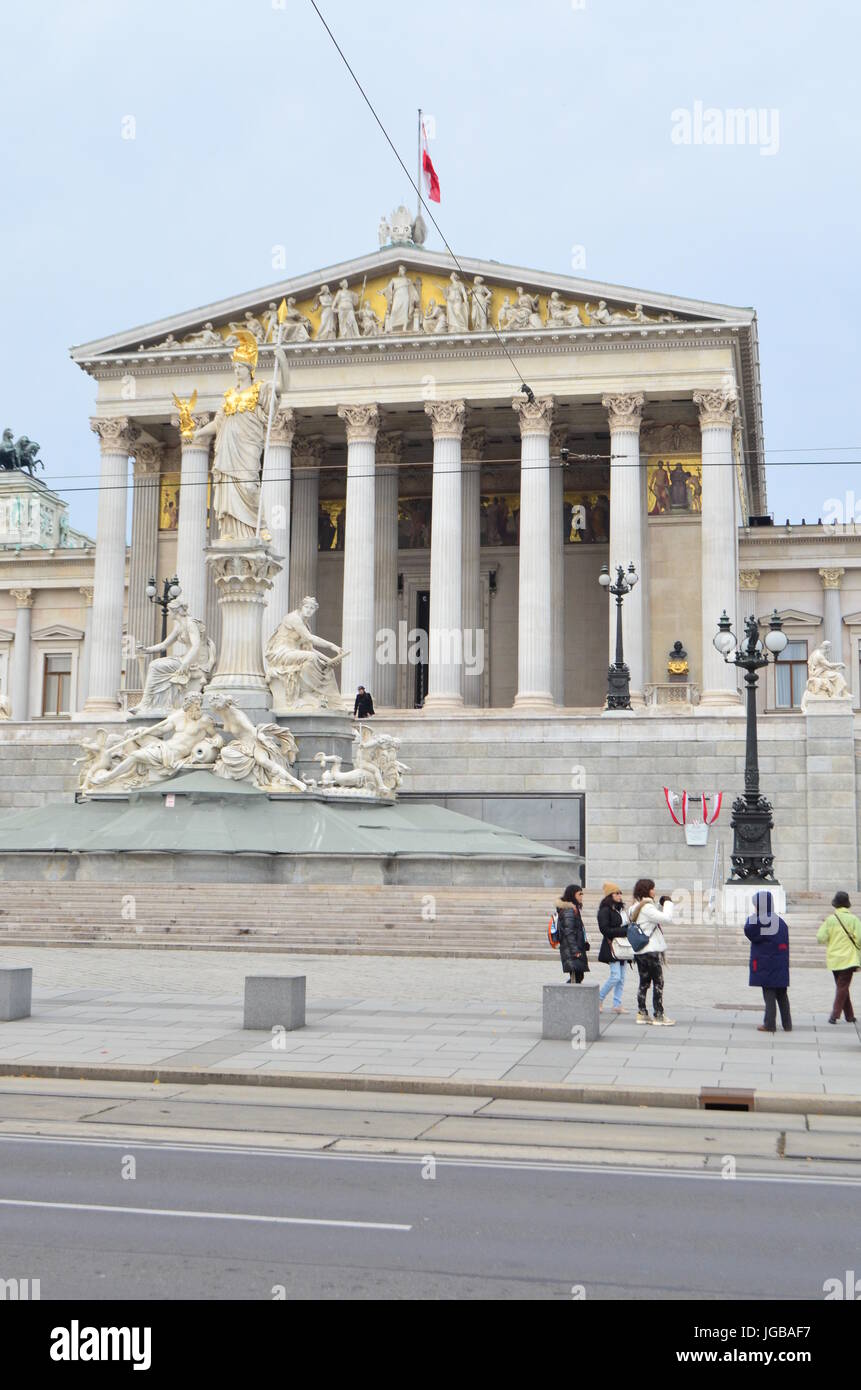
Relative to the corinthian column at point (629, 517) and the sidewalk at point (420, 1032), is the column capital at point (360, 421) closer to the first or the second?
the corinthian column at point (629, 517)

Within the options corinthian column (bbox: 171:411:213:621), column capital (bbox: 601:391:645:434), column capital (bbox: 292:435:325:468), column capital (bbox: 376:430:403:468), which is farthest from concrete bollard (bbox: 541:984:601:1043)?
column capital (bbox: 292:435:325:468)

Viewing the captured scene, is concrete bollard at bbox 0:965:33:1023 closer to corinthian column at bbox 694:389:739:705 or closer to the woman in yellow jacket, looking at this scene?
the woman in yellow jacket

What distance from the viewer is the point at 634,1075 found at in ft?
48.4

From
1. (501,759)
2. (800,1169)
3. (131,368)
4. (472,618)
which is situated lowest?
(800,1169)

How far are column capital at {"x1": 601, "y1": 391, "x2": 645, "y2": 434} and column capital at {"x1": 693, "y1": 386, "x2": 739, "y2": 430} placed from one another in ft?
6.87

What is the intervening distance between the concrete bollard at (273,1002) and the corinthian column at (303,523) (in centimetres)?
4551

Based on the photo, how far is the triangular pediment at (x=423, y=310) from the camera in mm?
57578

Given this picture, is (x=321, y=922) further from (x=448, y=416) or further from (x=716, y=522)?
(x=448, y=416)

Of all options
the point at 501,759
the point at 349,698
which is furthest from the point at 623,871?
the point at 349,698

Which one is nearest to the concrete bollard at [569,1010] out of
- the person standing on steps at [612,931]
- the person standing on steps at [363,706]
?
the person standing on steps at [612,931]

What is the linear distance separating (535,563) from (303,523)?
11.7 m
